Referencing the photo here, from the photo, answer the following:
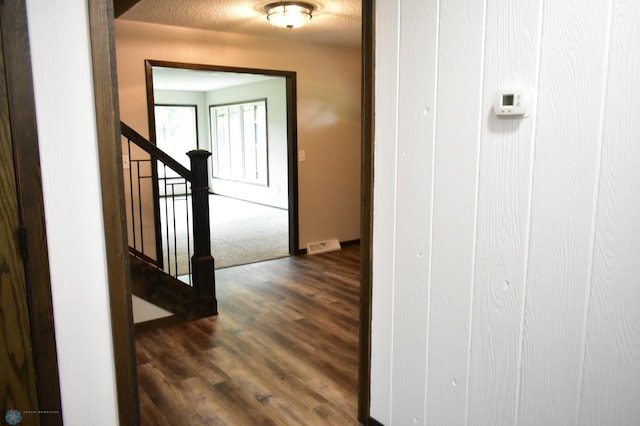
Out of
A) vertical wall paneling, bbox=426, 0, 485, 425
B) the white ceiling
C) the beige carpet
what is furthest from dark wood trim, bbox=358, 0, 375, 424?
the white ceiling

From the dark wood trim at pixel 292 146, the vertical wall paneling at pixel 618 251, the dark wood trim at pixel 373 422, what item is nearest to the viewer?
the vertical wall paneling at pixel 618 251

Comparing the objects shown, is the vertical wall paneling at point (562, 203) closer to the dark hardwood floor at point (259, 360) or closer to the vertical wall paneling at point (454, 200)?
the vertical wall paneling at point (454, 200)

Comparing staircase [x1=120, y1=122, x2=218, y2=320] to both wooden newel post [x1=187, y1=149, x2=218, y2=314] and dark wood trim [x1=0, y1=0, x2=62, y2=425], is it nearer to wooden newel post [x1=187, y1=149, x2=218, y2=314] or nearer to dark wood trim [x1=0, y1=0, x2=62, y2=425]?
wooden newel post [x1=187, y1=149, x2=218, y2=314]

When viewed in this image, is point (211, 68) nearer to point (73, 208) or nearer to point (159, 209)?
point (159, 209)

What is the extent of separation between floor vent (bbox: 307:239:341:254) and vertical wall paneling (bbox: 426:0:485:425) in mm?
3821

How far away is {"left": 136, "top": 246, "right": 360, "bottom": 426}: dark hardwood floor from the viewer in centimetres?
244

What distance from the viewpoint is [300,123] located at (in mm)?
5488

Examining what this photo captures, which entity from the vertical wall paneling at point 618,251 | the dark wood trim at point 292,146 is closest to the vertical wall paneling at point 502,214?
the vertical wall paneling at point 618,251

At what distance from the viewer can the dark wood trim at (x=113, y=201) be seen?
1.45 metres

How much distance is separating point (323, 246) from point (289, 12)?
282cm

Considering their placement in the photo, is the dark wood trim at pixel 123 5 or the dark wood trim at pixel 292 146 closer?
the dark wood trim at pixel 123 5

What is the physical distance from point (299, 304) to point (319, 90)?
2.76 meters

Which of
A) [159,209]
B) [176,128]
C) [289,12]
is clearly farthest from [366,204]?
[176,128]

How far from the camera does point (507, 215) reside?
1.57 meters
